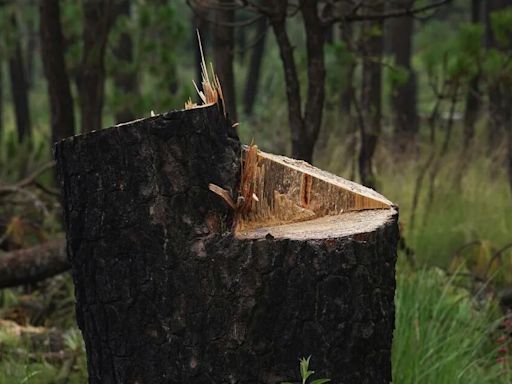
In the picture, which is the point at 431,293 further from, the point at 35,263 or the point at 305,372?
the point at 35,263

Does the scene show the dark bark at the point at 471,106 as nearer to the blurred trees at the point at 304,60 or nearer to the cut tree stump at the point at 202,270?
the blurred trees at the point at 304,60

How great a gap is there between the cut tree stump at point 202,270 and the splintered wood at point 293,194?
0.52 feet

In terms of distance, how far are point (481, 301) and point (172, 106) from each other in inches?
176

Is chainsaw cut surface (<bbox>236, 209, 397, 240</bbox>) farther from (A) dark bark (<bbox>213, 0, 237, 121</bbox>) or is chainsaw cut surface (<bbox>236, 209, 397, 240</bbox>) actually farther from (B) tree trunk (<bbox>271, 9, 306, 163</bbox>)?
(A) dark bark (<bbox>213, 0, 237, 121</bbox>)

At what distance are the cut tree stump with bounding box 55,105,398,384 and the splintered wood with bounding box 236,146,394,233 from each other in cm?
16

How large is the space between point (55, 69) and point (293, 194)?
4189 mm

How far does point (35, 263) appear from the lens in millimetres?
5566

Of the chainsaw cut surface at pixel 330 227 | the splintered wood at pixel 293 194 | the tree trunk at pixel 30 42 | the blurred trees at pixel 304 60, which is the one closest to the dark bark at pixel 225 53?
the blurred trees at pixel 304 60

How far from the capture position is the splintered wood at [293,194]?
9.99 feet

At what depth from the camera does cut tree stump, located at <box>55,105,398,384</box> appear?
108 inches

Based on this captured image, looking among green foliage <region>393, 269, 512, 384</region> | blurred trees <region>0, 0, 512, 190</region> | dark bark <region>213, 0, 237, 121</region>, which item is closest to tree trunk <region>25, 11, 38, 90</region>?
blurred trees <region>0, 0, 512, 190</region>

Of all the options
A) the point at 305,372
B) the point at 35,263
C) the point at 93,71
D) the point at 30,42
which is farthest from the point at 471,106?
the point at 30,42

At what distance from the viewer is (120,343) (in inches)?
113

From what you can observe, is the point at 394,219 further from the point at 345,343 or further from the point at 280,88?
the point at 280,88
